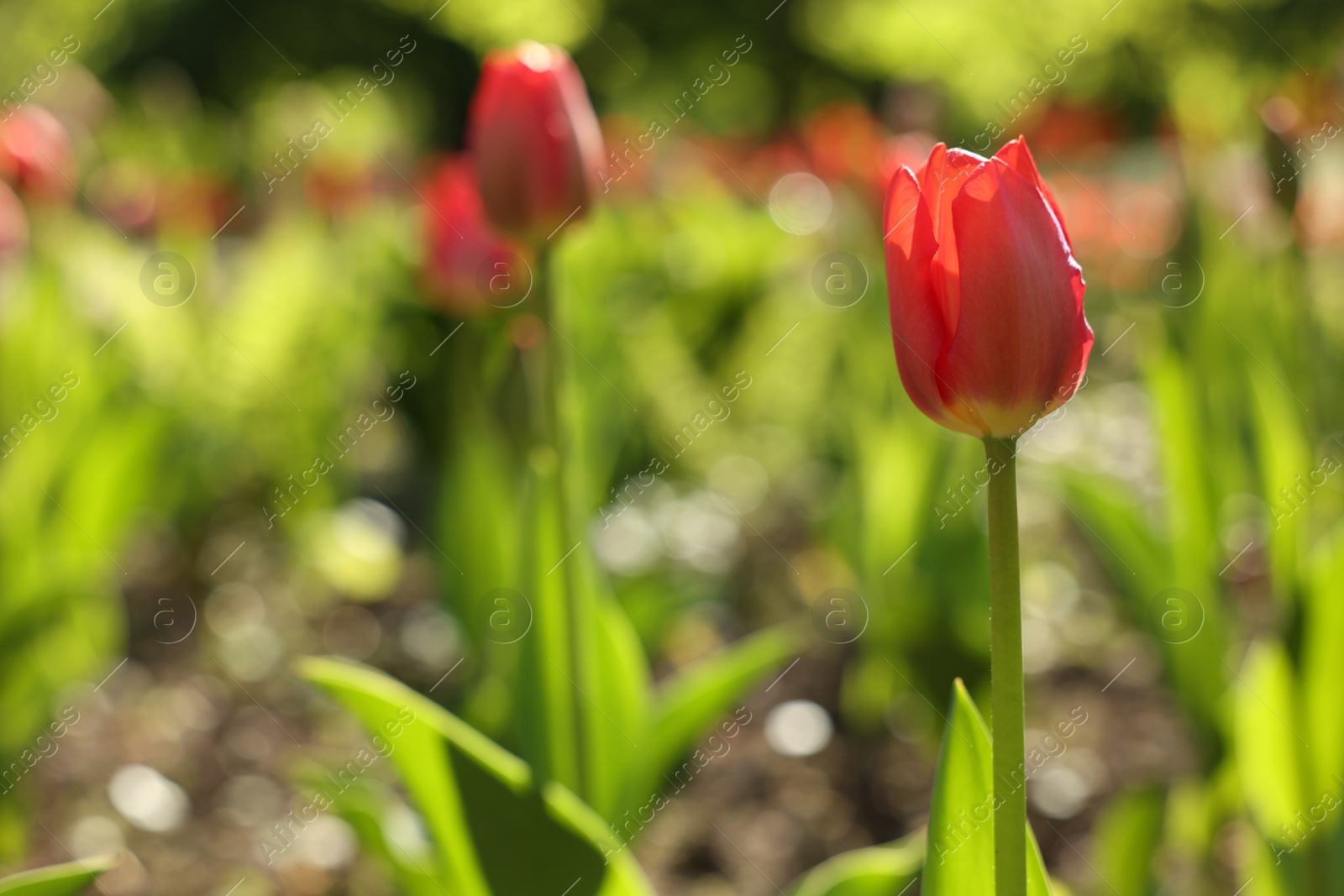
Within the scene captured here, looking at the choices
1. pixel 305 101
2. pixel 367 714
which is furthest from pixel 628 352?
pixel 305 101

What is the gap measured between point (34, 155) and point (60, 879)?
2050mm

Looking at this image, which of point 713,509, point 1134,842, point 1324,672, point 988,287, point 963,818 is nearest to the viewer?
point 988,287

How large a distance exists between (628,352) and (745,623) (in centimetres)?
81

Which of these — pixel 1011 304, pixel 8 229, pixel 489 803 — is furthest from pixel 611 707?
pixel 8 229

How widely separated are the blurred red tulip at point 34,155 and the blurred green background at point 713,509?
59 millimetres

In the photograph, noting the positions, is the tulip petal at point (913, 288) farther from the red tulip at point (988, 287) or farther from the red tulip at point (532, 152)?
the red tulip at point (532, 152)

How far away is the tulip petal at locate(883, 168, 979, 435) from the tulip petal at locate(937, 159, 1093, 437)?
0.05 feet

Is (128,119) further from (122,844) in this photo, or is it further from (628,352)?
(122,844)

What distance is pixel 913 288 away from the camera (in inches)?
25.3

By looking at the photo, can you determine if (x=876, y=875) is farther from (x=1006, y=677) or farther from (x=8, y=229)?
(x=8, y=229)

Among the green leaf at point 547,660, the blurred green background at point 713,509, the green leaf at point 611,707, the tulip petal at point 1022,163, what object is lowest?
the blurred green background at point 713,509

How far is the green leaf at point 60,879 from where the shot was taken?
810 mm

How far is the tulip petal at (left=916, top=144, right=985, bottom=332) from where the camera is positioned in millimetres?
633

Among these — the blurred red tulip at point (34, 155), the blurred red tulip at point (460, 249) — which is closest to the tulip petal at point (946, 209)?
the blurred red tulip at point (460, 249)
